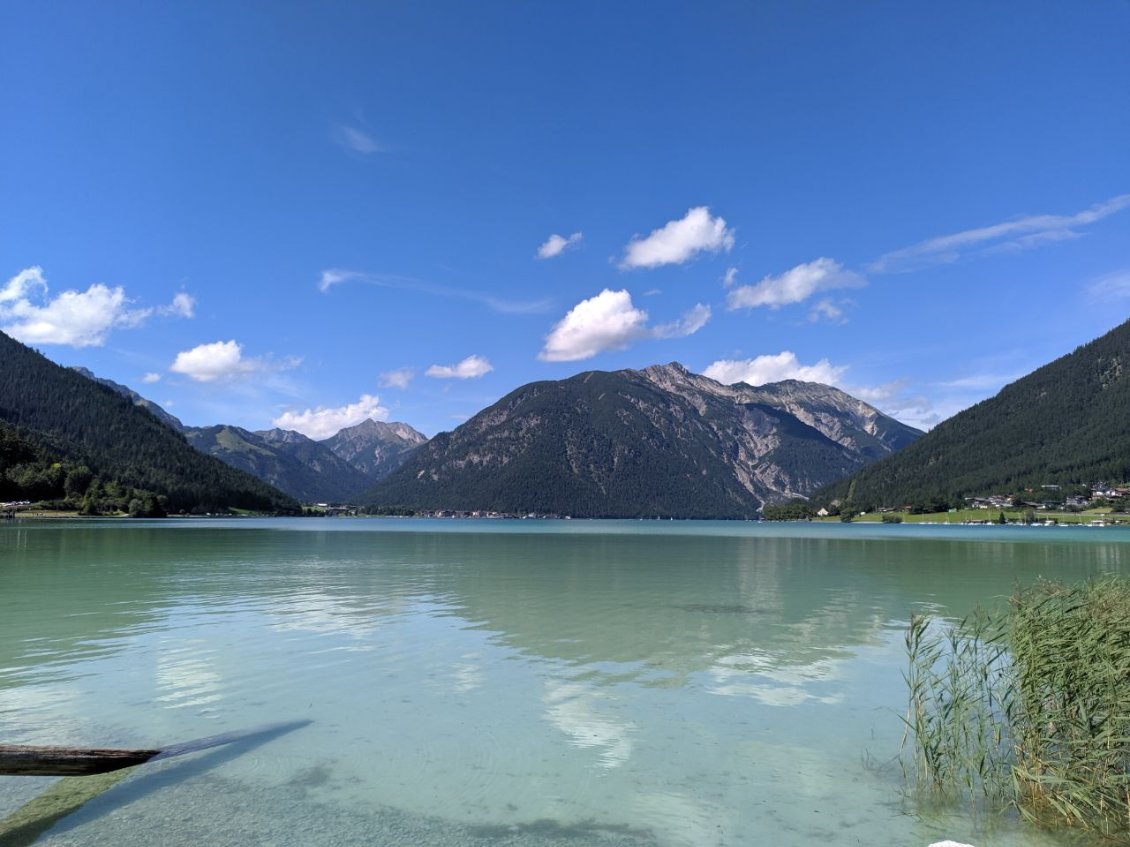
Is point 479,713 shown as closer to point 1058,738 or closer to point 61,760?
point 61,760

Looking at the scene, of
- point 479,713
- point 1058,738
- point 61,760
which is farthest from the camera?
point 479,713

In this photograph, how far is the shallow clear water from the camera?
32.6ft

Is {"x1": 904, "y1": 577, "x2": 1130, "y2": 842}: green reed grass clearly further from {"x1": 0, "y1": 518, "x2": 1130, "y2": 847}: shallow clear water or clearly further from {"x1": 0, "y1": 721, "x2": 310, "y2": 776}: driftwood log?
{"x1": 0, "y1": 721, "x2": 310, "y2": 776}: driftwood log

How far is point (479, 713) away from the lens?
51.5 feet

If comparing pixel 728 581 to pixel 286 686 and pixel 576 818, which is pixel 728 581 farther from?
pixel 576 818

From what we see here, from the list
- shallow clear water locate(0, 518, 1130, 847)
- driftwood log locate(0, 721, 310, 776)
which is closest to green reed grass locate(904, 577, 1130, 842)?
shallow clear water locate(0, 518, 1130, 847)

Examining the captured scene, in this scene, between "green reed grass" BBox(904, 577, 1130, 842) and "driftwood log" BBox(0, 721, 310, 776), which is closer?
"driftwood log" BBox(0, 721, 310, 776)

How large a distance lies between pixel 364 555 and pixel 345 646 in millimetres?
52496

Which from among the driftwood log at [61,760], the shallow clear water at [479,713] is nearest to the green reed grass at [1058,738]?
the shallow clear water at [479,713]

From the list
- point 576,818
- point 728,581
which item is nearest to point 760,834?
point 576,818

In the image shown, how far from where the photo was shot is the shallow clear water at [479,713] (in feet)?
32.6

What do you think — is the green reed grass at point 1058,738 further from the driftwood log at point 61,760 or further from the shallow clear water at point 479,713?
the driftwood log at point 61,760

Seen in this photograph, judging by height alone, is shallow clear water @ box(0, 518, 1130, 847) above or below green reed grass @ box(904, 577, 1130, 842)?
below

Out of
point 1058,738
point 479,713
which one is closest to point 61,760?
point 479,713
